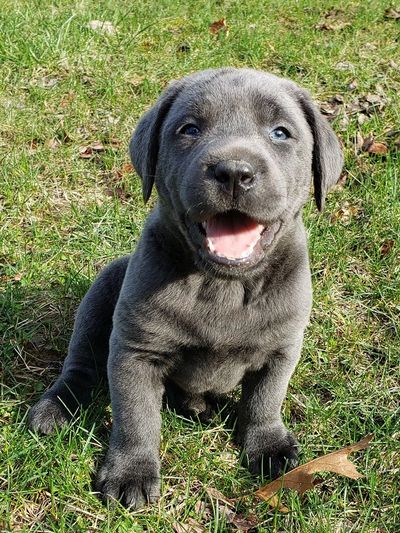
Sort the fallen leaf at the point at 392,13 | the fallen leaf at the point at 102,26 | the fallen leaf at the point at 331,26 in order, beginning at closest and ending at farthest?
the fallen leaf at the point at 102,26 → the fallen leaf at the point at 331,26 → the fallen leaf at the point at 392,13

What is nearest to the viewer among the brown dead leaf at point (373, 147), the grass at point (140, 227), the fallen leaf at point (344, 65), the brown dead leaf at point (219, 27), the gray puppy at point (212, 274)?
the gray puppy at point (212, 274)

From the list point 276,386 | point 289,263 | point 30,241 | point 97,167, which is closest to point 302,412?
point 276,386

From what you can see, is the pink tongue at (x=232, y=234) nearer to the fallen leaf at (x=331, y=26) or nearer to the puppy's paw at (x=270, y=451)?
the puppy's paw at (x=270, y=451)

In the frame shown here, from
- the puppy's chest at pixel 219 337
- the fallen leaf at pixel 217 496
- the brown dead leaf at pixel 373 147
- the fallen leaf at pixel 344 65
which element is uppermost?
the puppy's chest at pixel 219 337

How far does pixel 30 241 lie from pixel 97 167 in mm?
887

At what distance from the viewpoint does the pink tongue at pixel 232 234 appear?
2.80 m

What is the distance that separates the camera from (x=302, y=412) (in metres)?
3.65

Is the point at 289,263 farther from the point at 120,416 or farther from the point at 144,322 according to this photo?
the point at 120,416

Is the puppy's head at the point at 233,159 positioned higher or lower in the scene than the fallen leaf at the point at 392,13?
higher

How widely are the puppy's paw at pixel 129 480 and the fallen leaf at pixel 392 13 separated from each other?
5.68 metres

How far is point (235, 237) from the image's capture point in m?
2.87

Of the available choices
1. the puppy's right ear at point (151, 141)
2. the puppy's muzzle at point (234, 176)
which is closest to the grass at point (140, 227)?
the puppy's right ear at point (151, 141)

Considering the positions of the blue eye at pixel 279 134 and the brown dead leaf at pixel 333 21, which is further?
the brown dead leaf at pixel 333 21

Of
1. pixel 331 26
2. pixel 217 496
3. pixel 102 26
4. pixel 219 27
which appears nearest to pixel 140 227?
pixel 217 496
